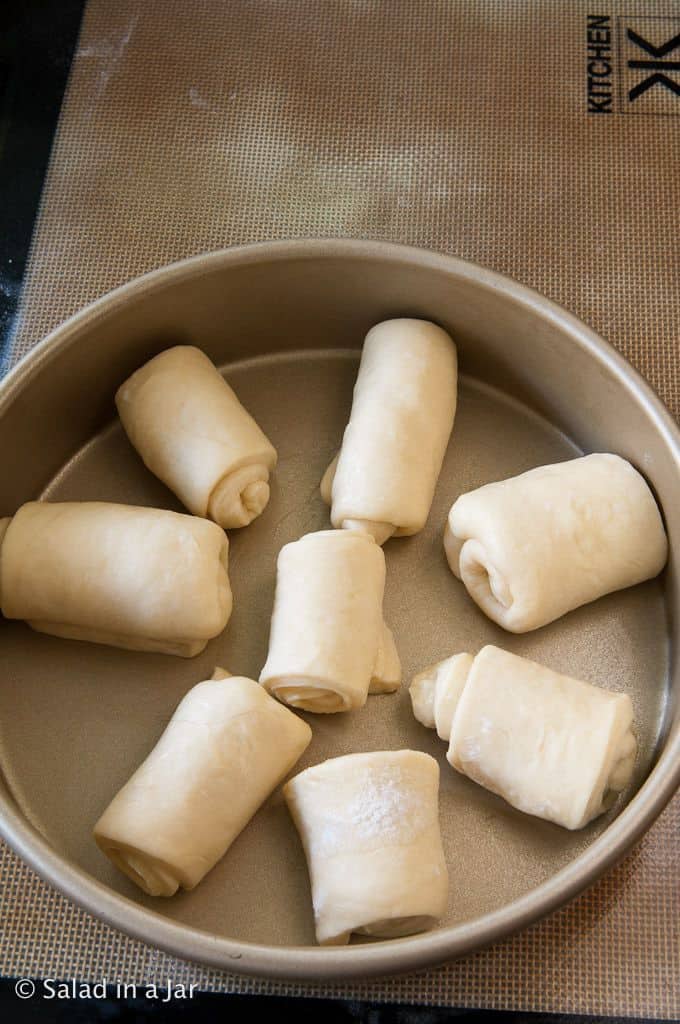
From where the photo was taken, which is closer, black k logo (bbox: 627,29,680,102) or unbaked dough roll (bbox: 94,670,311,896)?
unbaked dough roll (bbox: 94,670,311,896)

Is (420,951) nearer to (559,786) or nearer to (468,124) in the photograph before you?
(559,786)

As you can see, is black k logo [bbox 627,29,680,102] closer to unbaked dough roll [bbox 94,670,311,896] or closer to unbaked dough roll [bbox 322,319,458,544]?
unbaked dough roll [bbox 322,319,458,544]

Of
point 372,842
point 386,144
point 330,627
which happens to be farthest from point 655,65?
point 372,842

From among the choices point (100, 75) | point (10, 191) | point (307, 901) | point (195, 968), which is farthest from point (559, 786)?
point (100, 75)

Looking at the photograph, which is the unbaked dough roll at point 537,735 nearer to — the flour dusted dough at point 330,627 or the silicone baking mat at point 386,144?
the flour dusted dough at point 330,627

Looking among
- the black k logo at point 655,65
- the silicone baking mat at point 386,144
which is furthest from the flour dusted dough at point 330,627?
the black k logo at point 655,65

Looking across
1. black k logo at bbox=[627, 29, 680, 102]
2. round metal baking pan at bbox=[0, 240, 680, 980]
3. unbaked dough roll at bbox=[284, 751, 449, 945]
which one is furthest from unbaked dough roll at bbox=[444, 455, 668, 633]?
black k logo at bbox=[627, 29, 680, 102]

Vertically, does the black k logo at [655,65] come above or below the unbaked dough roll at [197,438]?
above
